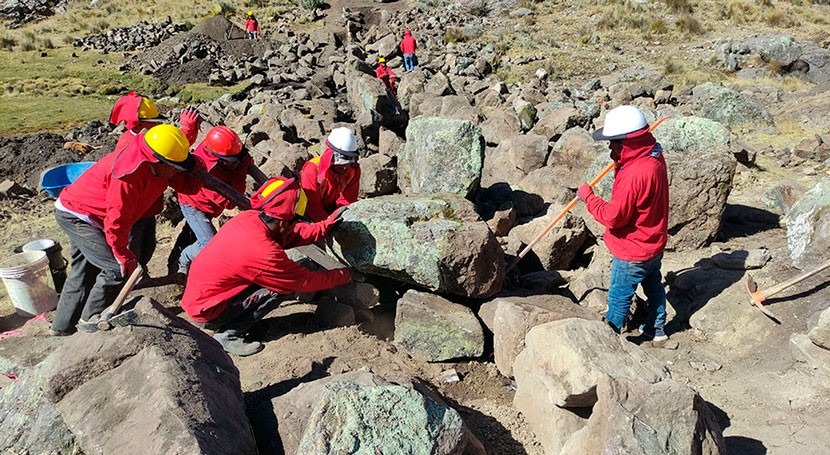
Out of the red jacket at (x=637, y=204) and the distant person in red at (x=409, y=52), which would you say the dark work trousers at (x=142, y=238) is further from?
the distant person in red at (x=409, y=52)

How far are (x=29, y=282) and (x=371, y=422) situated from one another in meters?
4.33

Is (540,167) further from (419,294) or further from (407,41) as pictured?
(407,41)

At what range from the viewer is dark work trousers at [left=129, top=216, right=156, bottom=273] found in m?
4.92

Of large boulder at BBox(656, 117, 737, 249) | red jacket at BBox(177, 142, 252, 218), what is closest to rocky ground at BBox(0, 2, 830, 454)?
large boulder at BBox(656, 117, 737, 249)

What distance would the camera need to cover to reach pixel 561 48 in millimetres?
18719

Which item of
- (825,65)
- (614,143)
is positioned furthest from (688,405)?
(825,65)

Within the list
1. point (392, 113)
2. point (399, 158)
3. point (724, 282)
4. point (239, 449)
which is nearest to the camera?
point (239, 449)

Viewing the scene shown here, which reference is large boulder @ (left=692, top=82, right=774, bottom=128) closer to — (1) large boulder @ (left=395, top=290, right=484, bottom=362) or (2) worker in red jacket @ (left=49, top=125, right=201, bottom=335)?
(1) large boulder @ (left=395, top=290, right=484, bottom=362)

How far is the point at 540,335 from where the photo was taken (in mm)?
3688

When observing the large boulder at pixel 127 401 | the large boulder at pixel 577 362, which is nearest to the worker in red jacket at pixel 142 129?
the large boulder at pixel 127 401

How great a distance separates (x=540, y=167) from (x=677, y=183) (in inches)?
95.3

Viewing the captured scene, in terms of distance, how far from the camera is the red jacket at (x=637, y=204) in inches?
161

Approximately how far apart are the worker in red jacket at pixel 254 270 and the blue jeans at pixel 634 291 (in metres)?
2.07

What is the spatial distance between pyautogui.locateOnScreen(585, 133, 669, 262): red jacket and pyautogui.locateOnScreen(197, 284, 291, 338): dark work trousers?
255 cm
